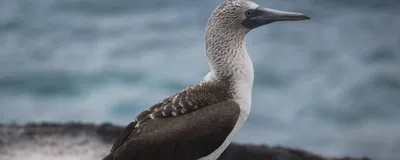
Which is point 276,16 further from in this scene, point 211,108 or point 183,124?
point 183,124

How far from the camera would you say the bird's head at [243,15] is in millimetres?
3625

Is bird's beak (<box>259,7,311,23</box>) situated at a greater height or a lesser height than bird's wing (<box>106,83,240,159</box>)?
greater

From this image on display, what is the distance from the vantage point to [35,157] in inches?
222

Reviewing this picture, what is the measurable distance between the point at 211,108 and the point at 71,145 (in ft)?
8.65

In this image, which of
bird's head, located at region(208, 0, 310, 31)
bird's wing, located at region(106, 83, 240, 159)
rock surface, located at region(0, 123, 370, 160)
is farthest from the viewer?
rock surface, located at region(0, 123, 370, 160)

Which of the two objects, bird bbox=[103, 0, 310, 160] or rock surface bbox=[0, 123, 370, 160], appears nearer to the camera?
bird bbox=[103, 0, 310, 160]

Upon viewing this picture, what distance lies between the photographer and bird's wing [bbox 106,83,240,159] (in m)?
3.41

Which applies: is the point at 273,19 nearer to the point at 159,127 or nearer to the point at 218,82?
the point at 218,82

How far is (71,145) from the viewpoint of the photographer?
5.76 m

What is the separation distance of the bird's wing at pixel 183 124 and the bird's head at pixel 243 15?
42 cm

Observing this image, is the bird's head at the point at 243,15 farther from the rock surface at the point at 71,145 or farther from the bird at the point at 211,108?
the rock surface at the point at 71,145

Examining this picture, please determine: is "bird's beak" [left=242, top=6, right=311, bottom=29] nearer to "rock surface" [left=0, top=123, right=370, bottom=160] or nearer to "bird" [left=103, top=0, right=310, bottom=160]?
"bird" [left=103, top=0, right=310, bottom=160]

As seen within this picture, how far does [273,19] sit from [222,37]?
334 mm

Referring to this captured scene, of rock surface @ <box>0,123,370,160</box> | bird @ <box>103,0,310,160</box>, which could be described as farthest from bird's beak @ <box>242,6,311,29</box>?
rock surface @ <box>0,123,370,160</box>
